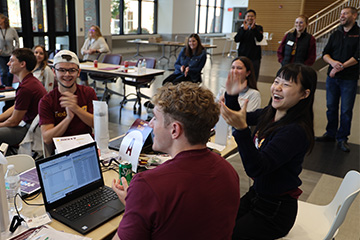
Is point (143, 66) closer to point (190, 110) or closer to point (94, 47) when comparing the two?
point (94, 47)

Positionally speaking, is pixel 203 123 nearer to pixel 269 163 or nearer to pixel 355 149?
pixel 269 163

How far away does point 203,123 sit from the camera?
116cm

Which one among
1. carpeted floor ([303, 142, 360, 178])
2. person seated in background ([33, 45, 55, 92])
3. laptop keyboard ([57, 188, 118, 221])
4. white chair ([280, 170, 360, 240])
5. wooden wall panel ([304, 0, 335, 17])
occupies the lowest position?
carpeted floor ([303, 142, 360, 178])

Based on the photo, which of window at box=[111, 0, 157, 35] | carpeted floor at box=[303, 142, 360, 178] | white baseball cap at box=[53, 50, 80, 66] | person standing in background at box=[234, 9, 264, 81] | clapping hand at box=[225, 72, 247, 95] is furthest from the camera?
window at box=[111, 0, 157, 35]

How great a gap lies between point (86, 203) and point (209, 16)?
1996 cm

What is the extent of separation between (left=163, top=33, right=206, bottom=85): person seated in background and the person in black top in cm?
202

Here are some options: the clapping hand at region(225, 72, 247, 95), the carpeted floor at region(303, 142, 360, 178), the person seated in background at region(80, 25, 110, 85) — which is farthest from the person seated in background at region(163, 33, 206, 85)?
the clapping hand at region(225, 72, 247, 95)

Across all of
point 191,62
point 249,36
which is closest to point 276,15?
point 249,36

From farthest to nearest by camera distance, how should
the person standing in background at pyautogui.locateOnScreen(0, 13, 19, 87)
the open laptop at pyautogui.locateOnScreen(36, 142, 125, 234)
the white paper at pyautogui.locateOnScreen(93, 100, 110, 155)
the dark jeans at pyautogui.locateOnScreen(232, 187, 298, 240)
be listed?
the person standing in background at pyautogui.locateOnScreen(0, 13, 19, 87)
the white paper at pyautogui.locateOnScreen(93, 100, 110, 155)
the dark jeans at pyautogui.locateOnScreen(232, 187, 298, 240)
the open laptop at pyautogui.locateOnScreen(36, 142, 125, 234)

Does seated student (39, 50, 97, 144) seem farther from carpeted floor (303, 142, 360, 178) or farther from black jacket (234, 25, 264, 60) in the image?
black jacket (234, 25, 264, 60)

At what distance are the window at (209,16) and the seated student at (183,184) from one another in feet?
61.8

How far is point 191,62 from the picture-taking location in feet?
18.2

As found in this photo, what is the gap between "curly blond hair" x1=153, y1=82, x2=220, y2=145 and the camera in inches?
45.1

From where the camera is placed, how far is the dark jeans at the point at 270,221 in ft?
5.75
